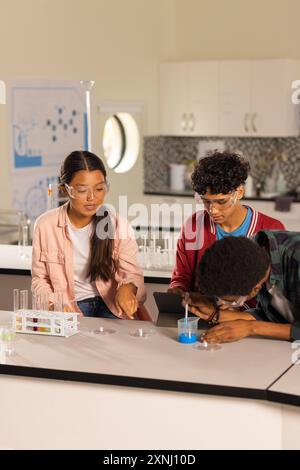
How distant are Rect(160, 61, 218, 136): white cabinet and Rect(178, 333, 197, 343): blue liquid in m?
5.07

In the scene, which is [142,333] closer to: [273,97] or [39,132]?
[39,132]

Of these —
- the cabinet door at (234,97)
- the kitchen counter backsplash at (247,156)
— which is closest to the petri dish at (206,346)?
the cabinet door at (234,97)

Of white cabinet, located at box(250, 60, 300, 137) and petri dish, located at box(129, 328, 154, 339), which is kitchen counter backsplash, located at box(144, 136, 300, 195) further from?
petri dish, located at box(129, 328, 154, 339)

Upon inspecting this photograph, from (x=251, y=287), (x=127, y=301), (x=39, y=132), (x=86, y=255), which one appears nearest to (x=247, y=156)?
(x=39, y=132)

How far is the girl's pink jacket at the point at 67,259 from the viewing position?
→ 3.85 meters

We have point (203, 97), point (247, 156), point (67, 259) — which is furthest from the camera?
point (247, 156)

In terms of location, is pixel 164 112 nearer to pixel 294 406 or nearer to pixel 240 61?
pixel 240 61

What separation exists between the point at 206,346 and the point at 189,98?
5.28 meters

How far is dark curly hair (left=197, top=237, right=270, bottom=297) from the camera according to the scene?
2.83 m

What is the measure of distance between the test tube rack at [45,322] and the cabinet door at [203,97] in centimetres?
499

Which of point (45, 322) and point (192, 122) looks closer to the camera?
point (45, 322)

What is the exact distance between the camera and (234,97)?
7930mm
